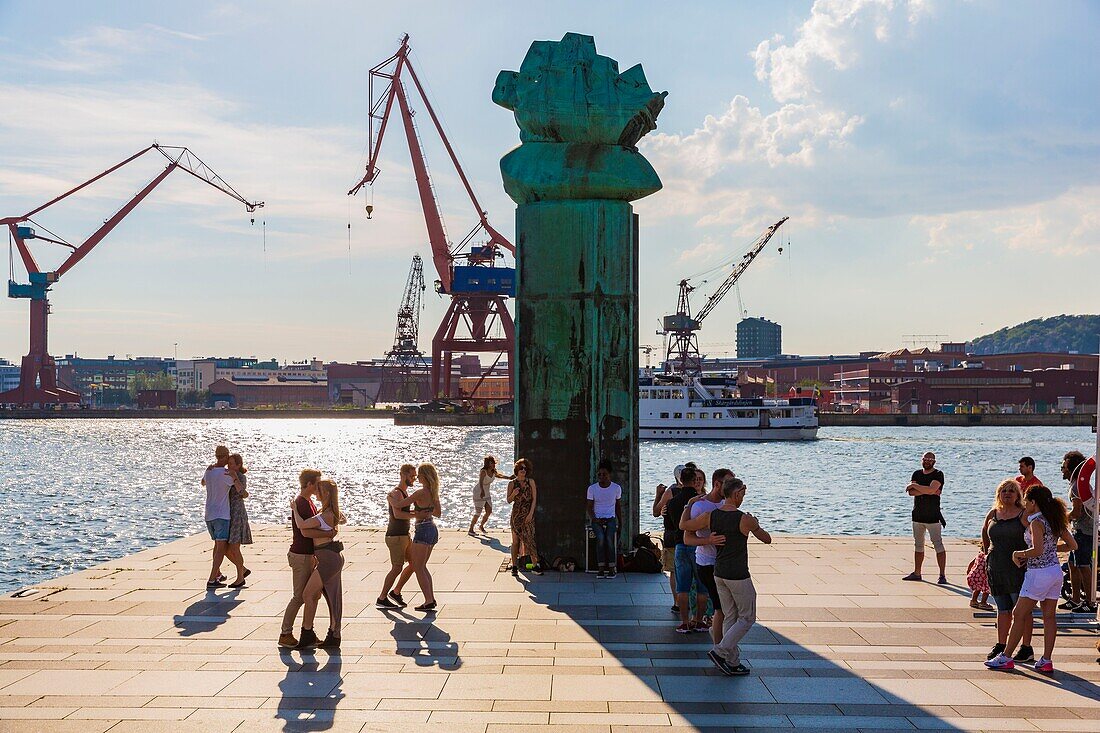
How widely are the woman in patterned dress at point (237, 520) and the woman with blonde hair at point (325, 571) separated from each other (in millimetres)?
2996

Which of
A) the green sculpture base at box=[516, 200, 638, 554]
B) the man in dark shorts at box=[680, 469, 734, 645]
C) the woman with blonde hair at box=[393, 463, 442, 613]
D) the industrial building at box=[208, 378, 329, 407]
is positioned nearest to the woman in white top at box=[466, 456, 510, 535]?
the green sculpture base at box=[516, 200, 638, 554]

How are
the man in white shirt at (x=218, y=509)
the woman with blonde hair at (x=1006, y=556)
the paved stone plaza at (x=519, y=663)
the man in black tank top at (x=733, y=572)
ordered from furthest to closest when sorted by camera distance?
the man in white shirt at (x=218, y=509) → the woman with blonde hair at (x=1006, y=556) → the man in black tank top at (x=733, y=572) → the paved stone plaza at (x=519, y=663)

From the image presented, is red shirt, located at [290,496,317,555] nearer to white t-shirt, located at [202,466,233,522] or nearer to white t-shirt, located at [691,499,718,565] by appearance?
white t-shirt, located at [691,499,718,565]

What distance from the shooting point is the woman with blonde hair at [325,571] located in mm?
8164

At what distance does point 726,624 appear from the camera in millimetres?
7656

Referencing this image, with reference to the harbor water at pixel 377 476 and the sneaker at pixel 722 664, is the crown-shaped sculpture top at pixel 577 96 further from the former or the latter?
the sneaker at pixel 722 664

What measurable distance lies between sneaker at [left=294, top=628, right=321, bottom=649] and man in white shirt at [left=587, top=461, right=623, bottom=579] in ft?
12.1

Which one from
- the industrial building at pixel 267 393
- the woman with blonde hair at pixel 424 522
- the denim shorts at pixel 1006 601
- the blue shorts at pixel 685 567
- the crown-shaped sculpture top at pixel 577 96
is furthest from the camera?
the industrial building at pixel 267 393

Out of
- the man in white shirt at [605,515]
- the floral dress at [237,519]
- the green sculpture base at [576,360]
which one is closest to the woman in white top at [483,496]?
the green sculpture base at [576,360]

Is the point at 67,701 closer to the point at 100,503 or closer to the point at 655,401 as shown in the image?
the point at 100,503

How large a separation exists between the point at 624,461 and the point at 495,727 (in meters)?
6.04

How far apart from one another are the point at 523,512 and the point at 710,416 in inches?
2564

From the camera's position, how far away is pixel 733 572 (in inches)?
297

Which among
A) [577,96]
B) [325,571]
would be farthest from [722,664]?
[577,96]
